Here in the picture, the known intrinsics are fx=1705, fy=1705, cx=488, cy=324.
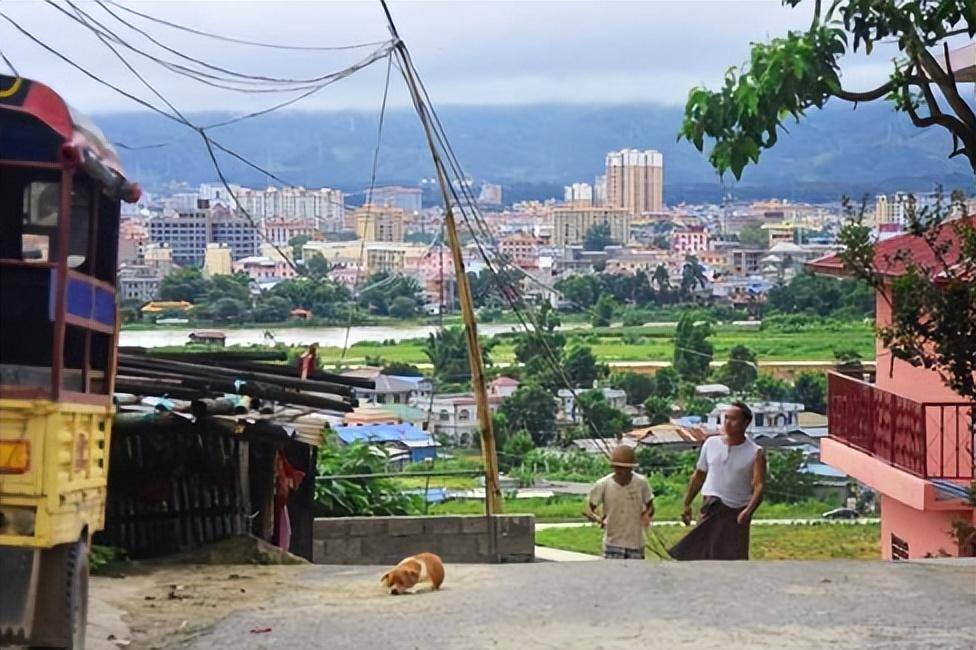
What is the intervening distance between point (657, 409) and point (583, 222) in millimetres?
Answer: 21803

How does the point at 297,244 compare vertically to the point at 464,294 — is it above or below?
above

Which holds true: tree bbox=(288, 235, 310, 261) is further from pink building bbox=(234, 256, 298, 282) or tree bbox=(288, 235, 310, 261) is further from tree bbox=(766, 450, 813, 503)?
tree bbox=(766, 450, 813, 503)

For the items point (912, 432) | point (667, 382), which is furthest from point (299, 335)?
point (912, 432)

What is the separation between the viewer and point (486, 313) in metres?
37.1

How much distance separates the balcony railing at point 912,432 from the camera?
19.1 metres

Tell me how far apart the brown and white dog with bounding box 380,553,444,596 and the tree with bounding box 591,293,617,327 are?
2768cm

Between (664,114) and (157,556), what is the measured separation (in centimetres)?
7512

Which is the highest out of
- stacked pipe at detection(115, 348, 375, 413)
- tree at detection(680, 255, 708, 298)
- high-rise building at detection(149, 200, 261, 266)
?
tree at detection(680, 255, 708, 298)

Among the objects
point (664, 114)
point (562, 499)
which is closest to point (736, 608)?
point (562, 499)

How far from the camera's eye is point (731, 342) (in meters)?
40.8

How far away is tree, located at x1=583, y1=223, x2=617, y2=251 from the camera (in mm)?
51737

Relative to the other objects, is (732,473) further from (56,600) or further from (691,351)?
(691,351)

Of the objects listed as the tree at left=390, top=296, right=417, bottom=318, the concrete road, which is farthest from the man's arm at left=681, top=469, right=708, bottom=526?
the tree at left=390, top=296, right=417, bottom=318

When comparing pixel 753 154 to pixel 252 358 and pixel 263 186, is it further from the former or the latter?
pixel 263 186
